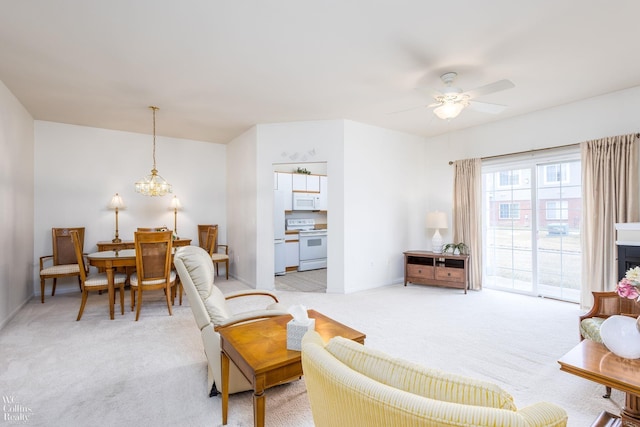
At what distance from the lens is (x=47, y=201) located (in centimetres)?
491

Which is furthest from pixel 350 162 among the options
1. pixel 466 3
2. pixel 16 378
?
pixel 16 378

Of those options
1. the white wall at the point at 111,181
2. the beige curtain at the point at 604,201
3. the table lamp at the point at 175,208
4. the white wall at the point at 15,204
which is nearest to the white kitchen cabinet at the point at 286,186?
the white wall at the point at 111,181

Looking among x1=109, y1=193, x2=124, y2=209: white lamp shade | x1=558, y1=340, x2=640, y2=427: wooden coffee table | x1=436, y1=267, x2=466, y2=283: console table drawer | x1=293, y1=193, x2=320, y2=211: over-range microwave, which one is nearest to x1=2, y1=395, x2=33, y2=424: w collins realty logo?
x1=558, y1=340, x2=640, y2=427: wooden coffee table

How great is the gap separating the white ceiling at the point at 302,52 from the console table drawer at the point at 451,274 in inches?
99.6

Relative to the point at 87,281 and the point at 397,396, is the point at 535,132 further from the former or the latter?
the point at 87,281

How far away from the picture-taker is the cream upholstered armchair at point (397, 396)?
2.13ft

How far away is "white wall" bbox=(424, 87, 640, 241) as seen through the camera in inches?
147

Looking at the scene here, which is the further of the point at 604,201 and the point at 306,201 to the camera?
the point at 306,201

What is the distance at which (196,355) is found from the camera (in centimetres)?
271

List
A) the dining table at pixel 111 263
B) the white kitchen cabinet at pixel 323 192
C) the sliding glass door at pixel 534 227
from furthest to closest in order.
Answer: the white kitchen cabinet at pixel 323 192, the sliding glass door at pixel 534 227, the dining table at pixel 111 263

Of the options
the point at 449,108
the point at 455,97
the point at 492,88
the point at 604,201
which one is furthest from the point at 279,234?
the point at 604,201

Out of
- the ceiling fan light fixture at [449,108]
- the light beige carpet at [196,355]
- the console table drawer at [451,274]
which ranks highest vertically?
the ceiling fan light fixture at [449,108]

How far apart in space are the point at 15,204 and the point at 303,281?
4250 millimetres

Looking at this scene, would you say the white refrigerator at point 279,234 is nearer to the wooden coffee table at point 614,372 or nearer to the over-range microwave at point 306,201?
the over-range microwave at point 306,201
